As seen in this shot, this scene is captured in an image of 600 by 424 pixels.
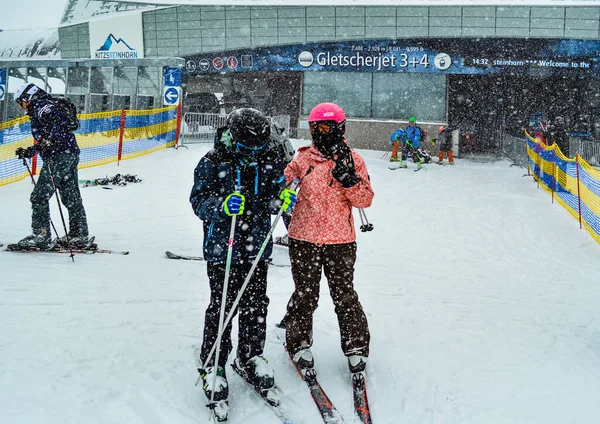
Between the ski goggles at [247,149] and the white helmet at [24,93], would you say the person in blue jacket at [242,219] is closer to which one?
the ski goggles at [247,149]

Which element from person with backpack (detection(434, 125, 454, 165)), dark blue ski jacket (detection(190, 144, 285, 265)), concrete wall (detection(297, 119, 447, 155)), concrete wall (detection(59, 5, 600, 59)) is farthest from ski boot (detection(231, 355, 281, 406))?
concrete wall (detection(59, 5, 600, 59))

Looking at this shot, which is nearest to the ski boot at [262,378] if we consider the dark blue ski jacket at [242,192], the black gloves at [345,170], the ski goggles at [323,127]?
the dark blue ski jacket at [242,192]

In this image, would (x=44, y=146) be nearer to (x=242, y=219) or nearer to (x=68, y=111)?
(x=68, y=111)

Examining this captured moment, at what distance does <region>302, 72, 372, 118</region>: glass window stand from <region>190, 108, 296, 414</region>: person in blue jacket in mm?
22962

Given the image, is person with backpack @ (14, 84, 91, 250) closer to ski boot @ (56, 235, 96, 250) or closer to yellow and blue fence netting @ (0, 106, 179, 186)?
ski boot @ (56, 235, 96, 250)

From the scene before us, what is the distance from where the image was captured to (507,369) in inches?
167

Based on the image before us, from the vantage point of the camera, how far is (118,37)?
115 feet

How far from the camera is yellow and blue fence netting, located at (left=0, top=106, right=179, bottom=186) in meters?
12.5

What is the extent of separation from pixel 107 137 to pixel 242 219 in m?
13.0

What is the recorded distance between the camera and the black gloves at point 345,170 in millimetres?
3662

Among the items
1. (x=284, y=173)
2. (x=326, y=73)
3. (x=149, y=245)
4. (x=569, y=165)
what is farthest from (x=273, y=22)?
Result: (x=284, y=173)

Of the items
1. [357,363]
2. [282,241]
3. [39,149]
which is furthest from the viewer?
[282,241]

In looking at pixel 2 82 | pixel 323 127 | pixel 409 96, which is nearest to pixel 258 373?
pixel 323 127

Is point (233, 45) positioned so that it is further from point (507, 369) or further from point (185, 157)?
point (507, 369)
